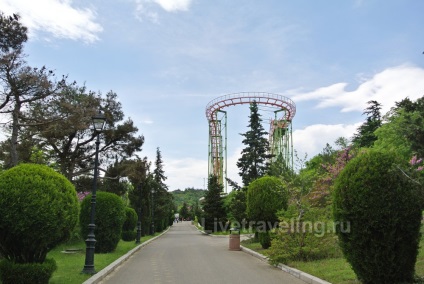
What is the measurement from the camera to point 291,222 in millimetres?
12820

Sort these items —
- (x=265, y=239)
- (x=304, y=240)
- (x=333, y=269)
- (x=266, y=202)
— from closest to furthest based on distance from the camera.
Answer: (x=333, y=269)
(x=304, y=240)
(x=266, y=202)
(x=265, y=239)

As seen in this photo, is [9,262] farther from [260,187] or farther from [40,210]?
[260,187]

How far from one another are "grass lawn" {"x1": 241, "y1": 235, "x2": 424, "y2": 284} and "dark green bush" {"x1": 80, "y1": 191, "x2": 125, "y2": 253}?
8.68m

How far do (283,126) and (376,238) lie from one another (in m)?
39.6

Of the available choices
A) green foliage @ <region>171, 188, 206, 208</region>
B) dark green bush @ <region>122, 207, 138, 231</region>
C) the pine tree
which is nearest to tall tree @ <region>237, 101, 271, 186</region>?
the pine tree

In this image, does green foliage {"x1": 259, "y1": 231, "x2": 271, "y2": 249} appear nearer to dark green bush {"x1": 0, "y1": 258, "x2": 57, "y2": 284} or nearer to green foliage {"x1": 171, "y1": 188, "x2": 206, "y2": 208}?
dark green bush {"x1": 0, "y1": 258, "x2": 57, "y2": 284}

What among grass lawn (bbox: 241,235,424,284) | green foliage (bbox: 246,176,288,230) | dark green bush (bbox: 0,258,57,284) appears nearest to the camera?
dark green bush (bbox: 0,258,57,284)

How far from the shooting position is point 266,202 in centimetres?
1744

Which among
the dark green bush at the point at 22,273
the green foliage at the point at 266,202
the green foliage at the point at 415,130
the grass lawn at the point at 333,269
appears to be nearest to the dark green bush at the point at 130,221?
the green foliage at the point at 266,202

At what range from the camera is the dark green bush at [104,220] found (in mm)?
17047

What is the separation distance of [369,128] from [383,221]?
46.3m

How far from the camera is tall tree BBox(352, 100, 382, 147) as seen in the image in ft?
159

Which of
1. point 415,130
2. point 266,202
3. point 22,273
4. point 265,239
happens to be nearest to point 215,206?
point 265,239

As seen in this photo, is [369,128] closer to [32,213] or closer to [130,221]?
[130,221]
